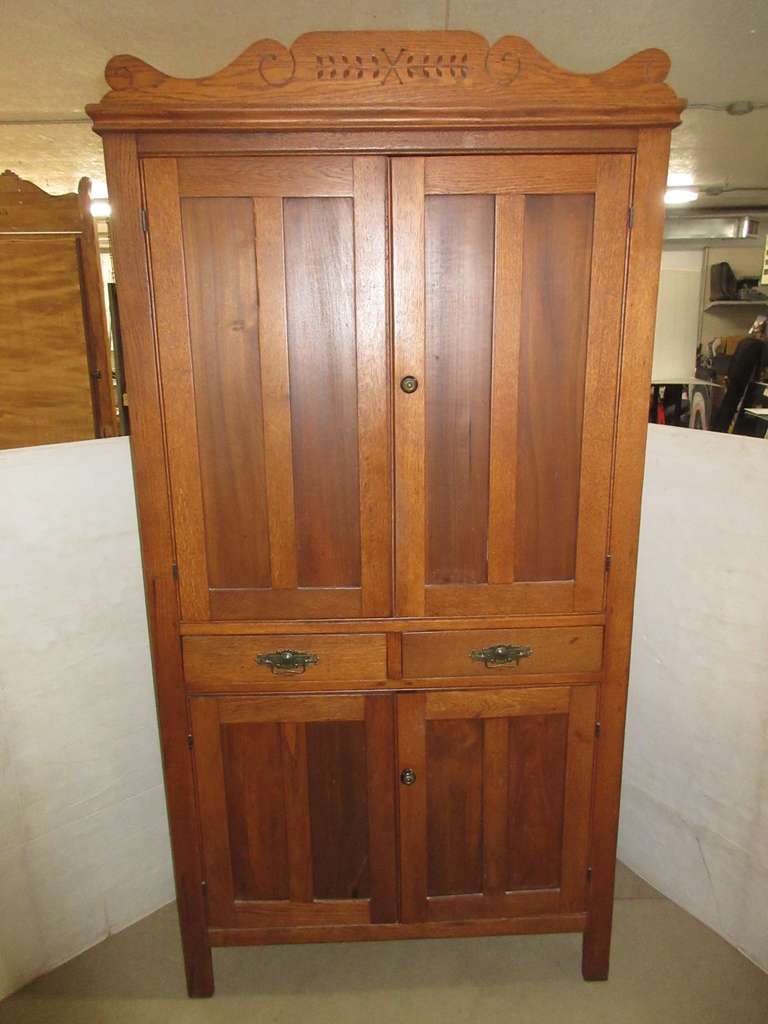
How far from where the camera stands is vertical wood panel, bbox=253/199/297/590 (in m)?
1.17

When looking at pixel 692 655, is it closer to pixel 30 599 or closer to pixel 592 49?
pixel 30 599

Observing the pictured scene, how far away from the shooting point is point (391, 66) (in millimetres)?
1119

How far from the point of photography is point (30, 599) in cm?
146

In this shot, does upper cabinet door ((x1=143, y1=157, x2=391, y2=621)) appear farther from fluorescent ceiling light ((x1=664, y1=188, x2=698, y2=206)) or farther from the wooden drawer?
fluorescent ceiling light ((x1=664, y1=188, x2=698, y2=206))

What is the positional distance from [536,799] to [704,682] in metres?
0.55

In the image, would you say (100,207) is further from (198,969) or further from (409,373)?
(198,969)

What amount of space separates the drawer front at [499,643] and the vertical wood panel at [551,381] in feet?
0.43

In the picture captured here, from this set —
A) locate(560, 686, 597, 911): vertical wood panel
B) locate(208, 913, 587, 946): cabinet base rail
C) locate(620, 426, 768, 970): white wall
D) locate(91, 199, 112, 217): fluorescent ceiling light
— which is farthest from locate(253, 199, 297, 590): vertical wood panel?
locate(91, 199, 112, 217): fluorescent ceiling light

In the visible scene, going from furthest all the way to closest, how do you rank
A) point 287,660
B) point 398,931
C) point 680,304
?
point 680,304 → point 398,931 → point 287,660

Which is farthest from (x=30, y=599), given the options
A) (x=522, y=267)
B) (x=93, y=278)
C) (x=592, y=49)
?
(x=592, y=49)

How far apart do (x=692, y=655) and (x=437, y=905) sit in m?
0.88

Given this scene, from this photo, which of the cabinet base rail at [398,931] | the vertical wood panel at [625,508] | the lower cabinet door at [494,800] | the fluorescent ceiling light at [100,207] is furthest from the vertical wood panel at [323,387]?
the fluorescent ceiling light at [100,207]

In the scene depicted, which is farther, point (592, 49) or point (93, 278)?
point (592, 49)

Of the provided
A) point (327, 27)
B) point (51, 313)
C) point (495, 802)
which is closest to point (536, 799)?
point (495, 802)
